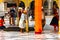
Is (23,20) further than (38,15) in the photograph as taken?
Yes

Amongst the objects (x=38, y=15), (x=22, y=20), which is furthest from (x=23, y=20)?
(x=38, y=15)

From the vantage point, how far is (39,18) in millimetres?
13766

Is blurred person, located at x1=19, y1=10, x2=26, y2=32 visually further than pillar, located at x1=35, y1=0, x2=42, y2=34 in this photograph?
Yes

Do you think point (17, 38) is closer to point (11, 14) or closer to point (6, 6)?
point (11, 14)

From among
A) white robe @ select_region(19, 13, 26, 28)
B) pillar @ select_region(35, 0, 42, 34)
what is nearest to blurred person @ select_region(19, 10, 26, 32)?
white robe @ select_region(19, 13, 26, 28)

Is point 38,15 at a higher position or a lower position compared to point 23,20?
higher

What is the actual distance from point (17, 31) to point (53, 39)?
359cm

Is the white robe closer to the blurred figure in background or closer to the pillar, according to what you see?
the blurred figure in background

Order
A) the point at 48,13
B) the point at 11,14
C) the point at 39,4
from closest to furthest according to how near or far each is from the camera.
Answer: the point at 39,4, the point at 11,14, the point at 48,13

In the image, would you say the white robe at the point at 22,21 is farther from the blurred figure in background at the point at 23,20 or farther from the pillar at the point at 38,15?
the pillar at the point at 38,15

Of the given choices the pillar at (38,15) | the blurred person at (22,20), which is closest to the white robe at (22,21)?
the blurred person at (22,20)

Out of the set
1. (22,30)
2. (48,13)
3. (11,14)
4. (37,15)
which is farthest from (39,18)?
(48,13)

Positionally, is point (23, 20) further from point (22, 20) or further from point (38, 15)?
point (38, 15)

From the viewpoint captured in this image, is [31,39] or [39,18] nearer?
[31,39]
